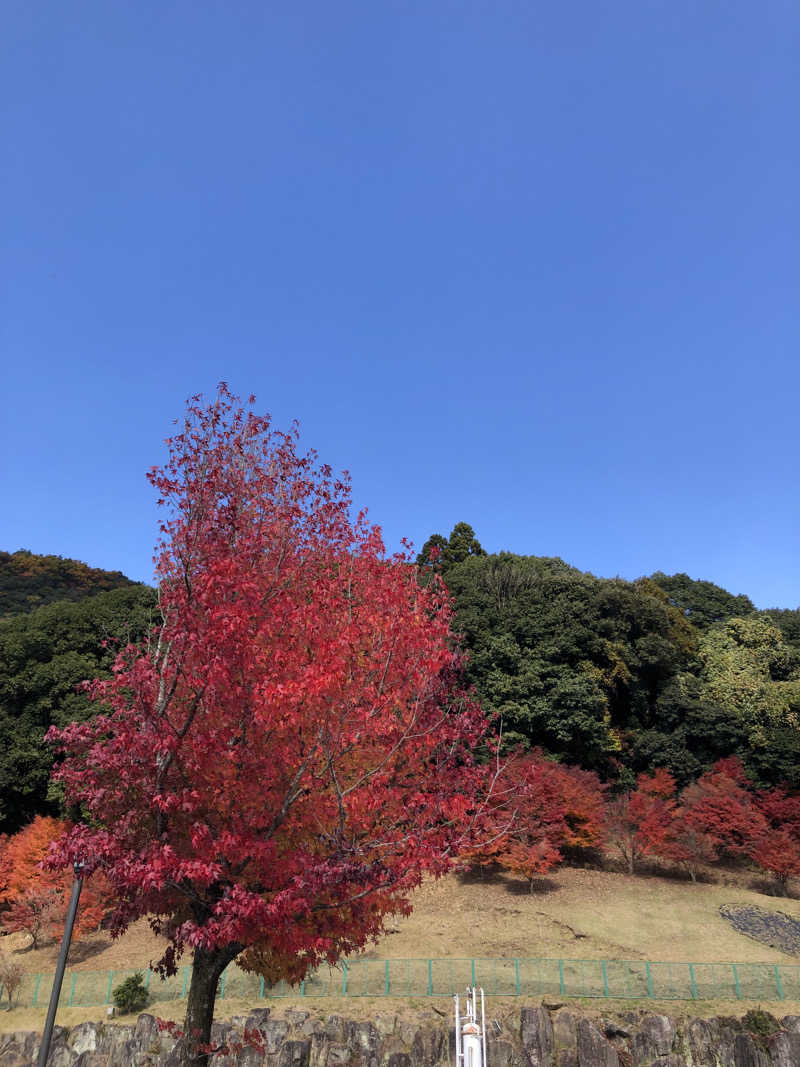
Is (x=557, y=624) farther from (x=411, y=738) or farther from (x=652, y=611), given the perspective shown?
(x=411, y=738)

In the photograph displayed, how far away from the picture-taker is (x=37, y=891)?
26219 millimetres

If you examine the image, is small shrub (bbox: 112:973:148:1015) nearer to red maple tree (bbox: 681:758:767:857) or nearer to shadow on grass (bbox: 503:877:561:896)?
shadow on grass (bbox: 503:877:561:896)

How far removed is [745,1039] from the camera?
57.0 ft

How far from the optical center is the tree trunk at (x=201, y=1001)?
833cm

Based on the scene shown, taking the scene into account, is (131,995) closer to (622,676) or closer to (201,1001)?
(201,1001)

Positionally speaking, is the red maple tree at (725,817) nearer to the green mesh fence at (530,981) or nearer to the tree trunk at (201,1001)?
the green mesh fence at (530,981)

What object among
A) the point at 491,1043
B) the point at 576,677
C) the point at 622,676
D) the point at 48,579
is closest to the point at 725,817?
the point at 576,677

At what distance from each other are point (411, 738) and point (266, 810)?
2.02 metres

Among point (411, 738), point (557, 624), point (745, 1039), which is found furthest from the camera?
point (557, 624)

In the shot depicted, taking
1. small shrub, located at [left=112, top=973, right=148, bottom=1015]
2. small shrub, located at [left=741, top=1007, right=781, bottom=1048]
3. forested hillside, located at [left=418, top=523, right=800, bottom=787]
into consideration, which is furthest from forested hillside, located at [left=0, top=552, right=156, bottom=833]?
small shrub, located at [left=741, top=1007, right=781, bottom=1048]

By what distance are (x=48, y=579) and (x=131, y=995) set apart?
63.8 metres

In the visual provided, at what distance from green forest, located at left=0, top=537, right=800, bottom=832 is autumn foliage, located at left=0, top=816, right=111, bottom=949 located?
2654 mm

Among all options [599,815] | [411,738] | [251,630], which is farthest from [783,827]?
[251,630]

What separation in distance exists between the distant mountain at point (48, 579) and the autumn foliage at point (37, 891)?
45344 mm
